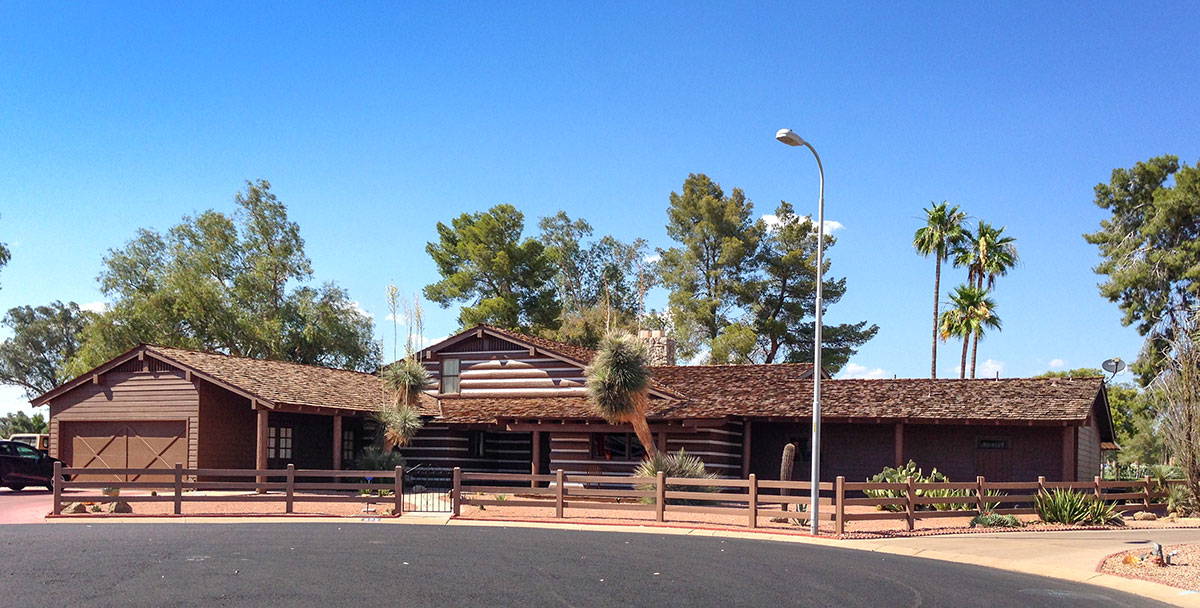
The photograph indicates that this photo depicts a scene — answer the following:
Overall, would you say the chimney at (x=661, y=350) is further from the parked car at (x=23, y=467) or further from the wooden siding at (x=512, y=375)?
the parked car at (x=23, y=467)

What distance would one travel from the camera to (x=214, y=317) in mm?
57094


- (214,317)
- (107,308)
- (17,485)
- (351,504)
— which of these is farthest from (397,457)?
(107,308)

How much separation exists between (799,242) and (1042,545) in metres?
43.1

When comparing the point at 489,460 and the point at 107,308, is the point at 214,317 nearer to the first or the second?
the point at 107,308

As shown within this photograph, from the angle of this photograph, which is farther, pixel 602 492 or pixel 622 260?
pixel 622 260

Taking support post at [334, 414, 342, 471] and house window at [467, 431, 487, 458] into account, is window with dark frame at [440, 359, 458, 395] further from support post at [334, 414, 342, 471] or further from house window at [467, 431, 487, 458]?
support post at [334, 414, 342, 471]

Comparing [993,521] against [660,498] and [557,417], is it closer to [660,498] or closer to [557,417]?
[660,498]

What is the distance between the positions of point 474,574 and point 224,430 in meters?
22.8

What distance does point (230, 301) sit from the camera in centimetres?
6025

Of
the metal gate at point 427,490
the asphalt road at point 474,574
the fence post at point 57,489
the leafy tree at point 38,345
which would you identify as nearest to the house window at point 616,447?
the metal gate at point 427,490

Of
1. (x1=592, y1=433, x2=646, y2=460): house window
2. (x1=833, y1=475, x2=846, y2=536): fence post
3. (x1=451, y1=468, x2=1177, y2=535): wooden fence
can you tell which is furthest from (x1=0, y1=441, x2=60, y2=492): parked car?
(x1=833, y1=475, x2=846, y2=536): fence post

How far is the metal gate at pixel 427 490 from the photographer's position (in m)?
28.3

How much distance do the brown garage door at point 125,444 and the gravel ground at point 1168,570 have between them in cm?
2665

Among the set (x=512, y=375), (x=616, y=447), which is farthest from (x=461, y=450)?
(x=616, y=447)
